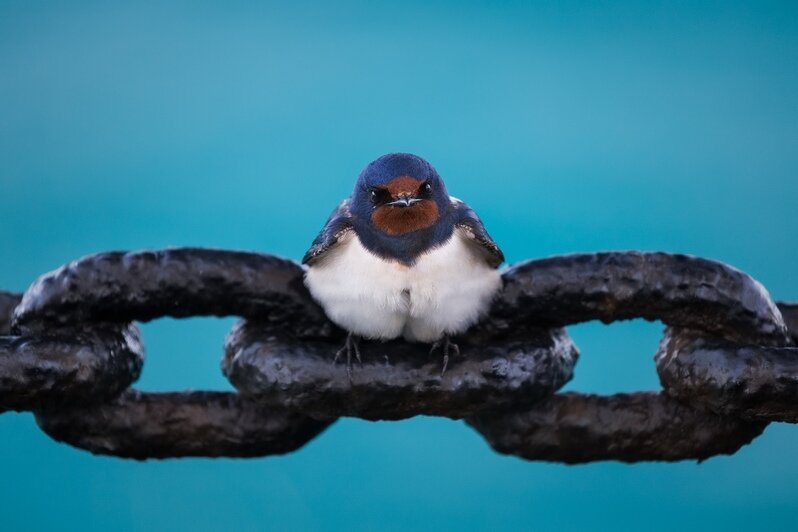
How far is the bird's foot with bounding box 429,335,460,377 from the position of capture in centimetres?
101

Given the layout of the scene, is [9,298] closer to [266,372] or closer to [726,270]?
[266,372]

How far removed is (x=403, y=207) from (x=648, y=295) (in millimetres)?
233

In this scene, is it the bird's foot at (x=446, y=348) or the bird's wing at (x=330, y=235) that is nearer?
the bird's foot at (x=446, y=348)

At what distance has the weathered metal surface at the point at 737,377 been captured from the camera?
3.29 feet

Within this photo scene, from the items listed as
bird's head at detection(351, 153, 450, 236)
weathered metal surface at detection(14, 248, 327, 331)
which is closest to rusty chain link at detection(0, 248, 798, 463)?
weathered metal surface at detection(14, 248, 327, 331)

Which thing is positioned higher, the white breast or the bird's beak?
the bird's beak

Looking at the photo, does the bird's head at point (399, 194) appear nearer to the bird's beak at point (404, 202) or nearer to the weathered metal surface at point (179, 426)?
the bird's beak at point (404, 202)

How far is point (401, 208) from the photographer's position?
1100 mm

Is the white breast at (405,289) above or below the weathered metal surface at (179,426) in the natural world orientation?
above

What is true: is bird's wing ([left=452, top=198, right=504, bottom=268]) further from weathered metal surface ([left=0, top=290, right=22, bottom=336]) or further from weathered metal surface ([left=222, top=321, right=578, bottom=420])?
weathered metal surface ([left=0, top=290, right=22, bottom=336])

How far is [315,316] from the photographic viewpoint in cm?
108

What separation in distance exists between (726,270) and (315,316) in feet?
1.20

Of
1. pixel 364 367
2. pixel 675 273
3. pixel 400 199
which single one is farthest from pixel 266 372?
pixel 675 273

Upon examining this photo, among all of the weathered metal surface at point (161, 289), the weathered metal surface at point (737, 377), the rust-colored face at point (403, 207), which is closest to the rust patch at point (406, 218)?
the rust-colored face at point (403, 207)
